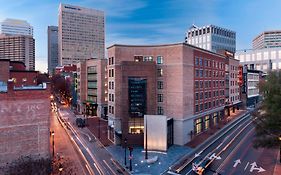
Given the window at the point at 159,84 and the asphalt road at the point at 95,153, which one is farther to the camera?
the window at the point at 159,84

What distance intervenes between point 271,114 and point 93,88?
194 feet

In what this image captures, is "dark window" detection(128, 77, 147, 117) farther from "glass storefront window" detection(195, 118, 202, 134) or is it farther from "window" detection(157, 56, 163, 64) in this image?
"glass storefront window" detection(195, 118, 202, 134)

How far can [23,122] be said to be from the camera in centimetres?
2789

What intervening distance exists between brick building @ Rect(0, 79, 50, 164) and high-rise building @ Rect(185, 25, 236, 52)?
5301 inches

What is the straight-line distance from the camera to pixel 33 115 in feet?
93.7

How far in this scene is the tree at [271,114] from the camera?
3319cm

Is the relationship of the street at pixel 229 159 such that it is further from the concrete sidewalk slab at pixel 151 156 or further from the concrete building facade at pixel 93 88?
the concrete building facade at pixel 93 88

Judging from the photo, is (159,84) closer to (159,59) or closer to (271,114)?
(159,59)

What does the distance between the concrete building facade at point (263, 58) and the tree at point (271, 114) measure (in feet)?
317

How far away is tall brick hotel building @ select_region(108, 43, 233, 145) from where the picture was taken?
4519 centimetres

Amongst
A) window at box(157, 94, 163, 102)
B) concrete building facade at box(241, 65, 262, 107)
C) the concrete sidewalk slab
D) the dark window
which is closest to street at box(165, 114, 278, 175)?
the concrete sidewalk slab

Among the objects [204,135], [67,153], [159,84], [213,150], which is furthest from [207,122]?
[67,153]

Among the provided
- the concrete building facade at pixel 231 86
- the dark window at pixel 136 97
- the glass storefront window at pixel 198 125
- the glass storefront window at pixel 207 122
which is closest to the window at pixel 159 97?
the dark window at pixel 136 97

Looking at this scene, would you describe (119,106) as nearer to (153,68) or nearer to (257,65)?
(153,68)
